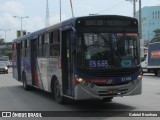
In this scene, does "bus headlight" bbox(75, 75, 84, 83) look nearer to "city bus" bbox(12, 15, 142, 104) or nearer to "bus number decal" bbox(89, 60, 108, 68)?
"city bus" bbox(12, 15, 142, 104)

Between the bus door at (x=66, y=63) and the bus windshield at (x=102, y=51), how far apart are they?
91cm

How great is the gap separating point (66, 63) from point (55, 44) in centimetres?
142

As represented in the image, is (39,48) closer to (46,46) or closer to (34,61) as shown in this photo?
(34,61)

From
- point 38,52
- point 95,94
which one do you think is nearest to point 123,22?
point 95,94

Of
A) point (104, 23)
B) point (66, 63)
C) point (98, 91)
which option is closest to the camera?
point (98, 91)

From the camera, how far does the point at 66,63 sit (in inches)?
540

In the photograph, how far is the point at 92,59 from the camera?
1234 cm

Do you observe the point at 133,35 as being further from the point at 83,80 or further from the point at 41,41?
the point at 41,41

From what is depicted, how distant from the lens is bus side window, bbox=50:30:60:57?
14.6 meters

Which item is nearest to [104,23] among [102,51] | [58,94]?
[102,51]

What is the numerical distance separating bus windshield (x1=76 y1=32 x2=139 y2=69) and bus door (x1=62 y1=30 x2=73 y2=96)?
0.91m

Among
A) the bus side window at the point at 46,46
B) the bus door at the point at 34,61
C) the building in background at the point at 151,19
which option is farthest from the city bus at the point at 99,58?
the building in background at the point at 151,19

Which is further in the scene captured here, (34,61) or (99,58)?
(34,61)

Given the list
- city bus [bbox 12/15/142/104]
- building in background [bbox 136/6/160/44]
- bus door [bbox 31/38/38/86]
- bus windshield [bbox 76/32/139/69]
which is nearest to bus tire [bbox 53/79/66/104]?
city bus [bbox 12/15/142/104]
